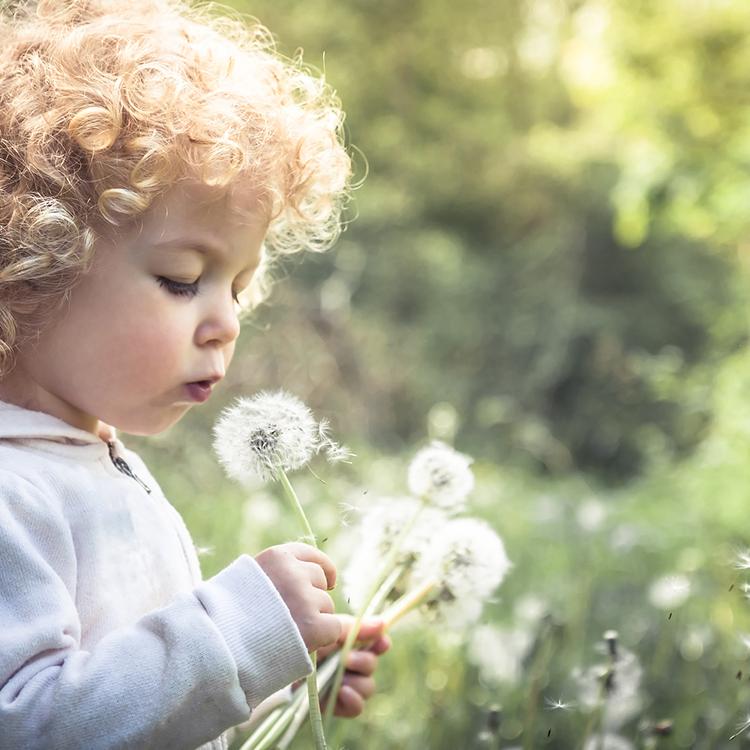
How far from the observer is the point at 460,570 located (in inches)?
58.9

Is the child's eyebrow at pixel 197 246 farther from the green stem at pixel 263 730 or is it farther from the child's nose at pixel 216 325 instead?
the green stem at pixel 263 730

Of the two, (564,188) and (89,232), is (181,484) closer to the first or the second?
(89,232)

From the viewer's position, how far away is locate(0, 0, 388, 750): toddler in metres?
1.11

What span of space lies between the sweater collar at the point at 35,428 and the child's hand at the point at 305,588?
0.93 ft

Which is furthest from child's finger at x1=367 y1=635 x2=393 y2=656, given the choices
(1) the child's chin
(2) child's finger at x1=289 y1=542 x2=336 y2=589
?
(1) the child's chin

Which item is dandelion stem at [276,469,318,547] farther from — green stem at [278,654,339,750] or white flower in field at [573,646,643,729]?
white flower in field at [573,646,643,729]

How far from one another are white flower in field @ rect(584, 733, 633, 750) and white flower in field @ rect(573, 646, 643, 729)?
25 mm

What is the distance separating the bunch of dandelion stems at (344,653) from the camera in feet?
4.50

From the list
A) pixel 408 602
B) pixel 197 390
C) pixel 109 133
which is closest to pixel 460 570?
pixel 408 602

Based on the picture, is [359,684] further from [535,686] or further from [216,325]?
[216,325]

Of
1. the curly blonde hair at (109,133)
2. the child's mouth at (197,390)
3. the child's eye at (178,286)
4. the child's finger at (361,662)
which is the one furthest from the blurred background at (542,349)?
the curly blonde hair at (109,133)

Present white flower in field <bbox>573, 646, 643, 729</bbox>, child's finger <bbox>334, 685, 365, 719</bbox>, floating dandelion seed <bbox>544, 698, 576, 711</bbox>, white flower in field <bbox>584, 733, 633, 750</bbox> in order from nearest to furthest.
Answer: floating dandelion seed <bbox>544, 698, 576, 711</bbox> < white flower in field <bbox>573, 646, 643, 729</bbox> < child's finger <bbox>334, 685, 365, 719</bbox> < white flower in field <bbox>584, 733, 633, 750</bbox>

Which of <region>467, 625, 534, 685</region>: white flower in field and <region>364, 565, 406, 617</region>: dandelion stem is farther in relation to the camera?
<region>467, 625, 534, 685</region>: white flower in field

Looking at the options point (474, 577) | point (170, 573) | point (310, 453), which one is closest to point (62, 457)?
point (170, 573)
